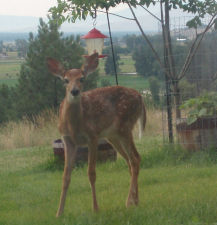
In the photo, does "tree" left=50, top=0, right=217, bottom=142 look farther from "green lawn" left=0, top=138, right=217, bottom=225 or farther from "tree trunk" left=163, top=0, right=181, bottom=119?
"green lawn" left=0, top=138, right=217, bottom=225

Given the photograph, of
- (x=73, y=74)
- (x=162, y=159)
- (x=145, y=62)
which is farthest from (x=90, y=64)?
(x=145, y=62)

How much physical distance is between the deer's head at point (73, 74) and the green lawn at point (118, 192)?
1.25 m

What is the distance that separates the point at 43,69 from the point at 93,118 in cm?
1470

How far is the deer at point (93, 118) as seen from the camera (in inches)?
229

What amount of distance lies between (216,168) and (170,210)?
2.72m

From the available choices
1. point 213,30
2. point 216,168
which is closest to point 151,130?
point 213,30

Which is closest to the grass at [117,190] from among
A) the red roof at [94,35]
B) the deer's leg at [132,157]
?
the deer's leg at [132,157]

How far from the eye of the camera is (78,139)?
5.93 m

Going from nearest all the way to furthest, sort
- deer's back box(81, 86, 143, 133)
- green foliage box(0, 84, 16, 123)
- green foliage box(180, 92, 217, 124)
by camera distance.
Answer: deer's back box(81, 86, 143, 133), green foliage box(180, 92, 217, 124), green foliage box(0, 84, 16, 123)

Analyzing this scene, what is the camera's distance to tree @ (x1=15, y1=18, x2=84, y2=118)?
2027cm

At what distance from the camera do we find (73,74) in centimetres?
568

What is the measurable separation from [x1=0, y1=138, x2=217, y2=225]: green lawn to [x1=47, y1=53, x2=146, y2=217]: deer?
0.32 meters

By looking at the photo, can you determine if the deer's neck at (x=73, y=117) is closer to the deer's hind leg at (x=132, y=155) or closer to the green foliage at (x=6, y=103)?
the deer's hind leg at (x=132, y=155)

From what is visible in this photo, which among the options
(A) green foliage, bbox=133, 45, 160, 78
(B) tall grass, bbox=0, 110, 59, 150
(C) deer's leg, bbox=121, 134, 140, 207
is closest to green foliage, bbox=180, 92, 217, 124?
(C) deer's leg, bbox=121, 134, 140, 207
